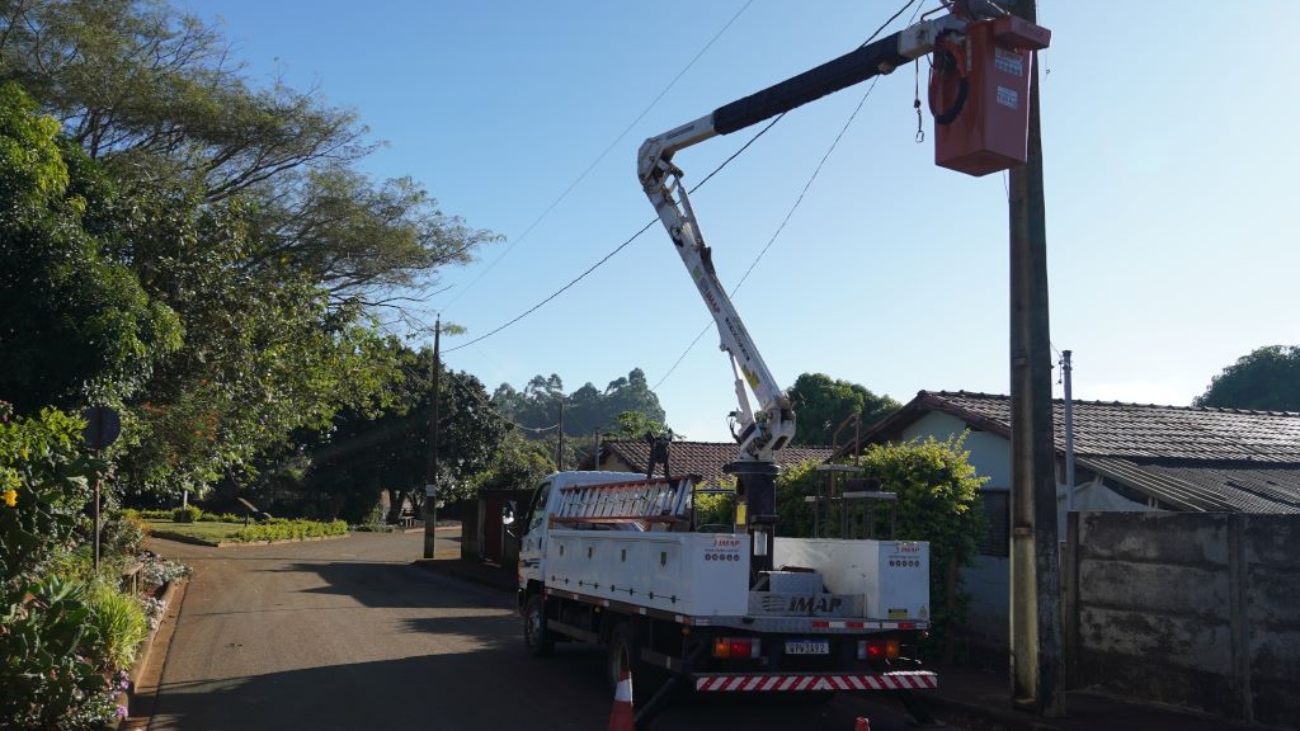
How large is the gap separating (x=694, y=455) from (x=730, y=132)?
2229cm

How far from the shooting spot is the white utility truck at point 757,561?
9.16 m

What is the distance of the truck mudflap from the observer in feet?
29.5

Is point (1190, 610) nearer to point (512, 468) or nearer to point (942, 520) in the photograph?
point (942, 520)

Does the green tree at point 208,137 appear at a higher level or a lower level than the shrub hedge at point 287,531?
higher

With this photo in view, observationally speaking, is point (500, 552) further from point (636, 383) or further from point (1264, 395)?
point (636, 383)

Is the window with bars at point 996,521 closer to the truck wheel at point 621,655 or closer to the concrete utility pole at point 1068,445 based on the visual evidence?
the concrete utility pole at point 1068,445

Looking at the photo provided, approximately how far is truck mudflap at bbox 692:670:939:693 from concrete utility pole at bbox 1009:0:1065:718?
38.4 inches

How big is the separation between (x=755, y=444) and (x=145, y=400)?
13620 mm

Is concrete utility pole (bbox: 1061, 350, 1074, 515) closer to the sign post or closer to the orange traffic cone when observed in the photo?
the orange traffic cone

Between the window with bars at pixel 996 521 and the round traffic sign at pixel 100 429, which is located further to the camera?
the window with bars at pixel 996 521

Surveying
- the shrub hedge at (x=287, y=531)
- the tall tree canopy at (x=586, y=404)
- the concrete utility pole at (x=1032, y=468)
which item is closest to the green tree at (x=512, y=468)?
the shrub hedge at (x=287, y=531)

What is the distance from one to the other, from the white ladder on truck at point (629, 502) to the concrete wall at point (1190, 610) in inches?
156

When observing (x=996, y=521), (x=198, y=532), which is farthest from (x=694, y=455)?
(x=198, y=532)

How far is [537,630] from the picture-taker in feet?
45.4
